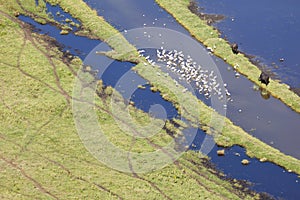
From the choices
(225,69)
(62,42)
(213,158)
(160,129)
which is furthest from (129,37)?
(213,158)

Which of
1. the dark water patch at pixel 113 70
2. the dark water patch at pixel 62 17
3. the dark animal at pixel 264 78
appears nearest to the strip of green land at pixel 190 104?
the dark water patch at pixel 62 17

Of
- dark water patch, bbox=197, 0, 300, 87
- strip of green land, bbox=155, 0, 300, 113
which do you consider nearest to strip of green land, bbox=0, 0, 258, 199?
strip of green land, bbox=155, 0, 300, 113

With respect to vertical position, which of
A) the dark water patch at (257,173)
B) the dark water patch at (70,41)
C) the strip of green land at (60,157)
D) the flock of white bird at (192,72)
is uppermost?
the flock of white bird at (192,72)

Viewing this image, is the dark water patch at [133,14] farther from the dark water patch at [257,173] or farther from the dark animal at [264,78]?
the dark water patch at [257,173]

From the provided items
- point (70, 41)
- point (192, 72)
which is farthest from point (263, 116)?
point (70, 41)

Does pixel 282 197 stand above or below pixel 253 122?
below

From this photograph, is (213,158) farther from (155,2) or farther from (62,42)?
(155,2)
